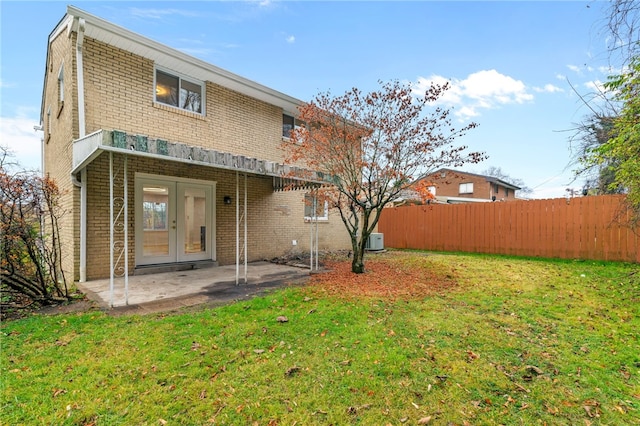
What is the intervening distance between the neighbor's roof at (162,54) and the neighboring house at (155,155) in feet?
0.09

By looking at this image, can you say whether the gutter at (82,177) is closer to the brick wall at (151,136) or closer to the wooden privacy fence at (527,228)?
the brick wall at (151,136)

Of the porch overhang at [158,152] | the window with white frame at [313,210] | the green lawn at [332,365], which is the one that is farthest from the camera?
the window with white frame at [313,210]

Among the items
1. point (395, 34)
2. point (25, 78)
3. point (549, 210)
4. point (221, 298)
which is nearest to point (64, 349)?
point (221, 298)

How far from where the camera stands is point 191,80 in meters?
8.73

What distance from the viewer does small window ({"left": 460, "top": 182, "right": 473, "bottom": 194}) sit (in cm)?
3316

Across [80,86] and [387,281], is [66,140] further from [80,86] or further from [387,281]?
[387,281]

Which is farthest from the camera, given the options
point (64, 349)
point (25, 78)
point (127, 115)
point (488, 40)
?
point (25, 78)

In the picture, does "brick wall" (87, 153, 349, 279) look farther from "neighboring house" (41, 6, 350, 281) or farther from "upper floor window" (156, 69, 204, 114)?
"upper floor window" (156, 69, 204, 114)

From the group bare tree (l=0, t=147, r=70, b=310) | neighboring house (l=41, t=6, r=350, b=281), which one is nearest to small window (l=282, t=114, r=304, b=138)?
neighboring house (l=41, t=6, r=350, b=281)

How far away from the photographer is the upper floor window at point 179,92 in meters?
8.21

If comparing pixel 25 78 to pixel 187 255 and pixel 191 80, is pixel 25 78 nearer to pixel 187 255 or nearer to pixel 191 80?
pixel 191 80

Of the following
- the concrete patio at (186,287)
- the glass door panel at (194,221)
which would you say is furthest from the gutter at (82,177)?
the glass door panel at (194,221)

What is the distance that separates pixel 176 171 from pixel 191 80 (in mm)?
2699

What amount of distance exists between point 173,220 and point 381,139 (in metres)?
5.93
